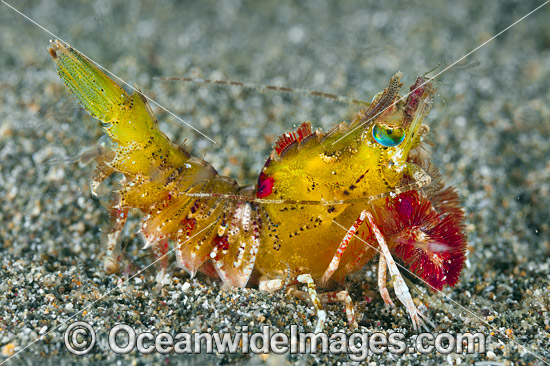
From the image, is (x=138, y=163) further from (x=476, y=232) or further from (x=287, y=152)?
(x=476, y=232)

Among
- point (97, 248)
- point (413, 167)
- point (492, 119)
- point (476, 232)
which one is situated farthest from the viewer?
point (492, 119)

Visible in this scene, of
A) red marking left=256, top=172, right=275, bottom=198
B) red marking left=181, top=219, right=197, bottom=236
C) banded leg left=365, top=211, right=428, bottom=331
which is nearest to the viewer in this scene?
banded leg left=365, top=211, right=428, bottom=331

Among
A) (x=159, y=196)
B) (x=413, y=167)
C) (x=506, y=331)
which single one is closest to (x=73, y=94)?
(x=159, y=196)

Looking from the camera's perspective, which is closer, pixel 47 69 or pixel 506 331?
pixel 506 331

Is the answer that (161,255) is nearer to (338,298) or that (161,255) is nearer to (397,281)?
(338,298)

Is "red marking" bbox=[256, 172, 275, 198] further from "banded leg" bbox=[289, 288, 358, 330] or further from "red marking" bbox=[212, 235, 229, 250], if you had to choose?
"banded leg" bbox=[289, 288, 358, 330]

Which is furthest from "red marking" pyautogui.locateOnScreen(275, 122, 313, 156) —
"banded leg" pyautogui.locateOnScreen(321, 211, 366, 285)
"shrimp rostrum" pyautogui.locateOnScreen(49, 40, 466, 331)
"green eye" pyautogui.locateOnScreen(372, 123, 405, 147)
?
Result: "banded leg" pyautogui.locateOnScreen(321, 211, 366, 285)

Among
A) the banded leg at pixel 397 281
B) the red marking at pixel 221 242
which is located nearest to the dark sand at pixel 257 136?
the banded leg at pixel 397 281
